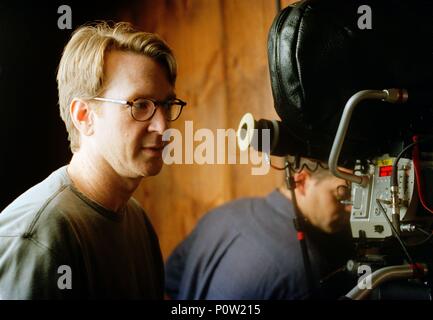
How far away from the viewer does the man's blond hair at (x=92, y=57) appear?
3.49ft

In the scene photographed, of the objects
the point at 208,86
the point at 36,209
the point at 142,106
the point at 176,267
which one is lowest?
the point at 176,267

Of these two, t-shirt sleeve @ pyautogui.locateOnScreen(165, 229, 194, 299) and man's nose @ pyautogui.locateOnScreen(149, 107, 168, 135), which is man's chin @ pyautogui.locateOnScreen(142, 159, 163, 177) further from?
t-shirt sleeve @ pyautogui.locateOnScreen(165, 229, 194, 299)

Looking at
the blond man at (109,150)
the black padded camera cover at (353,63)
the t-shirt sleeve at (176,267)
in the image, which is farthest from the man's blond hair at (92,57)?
the t-shirt sleeve at (176,267)

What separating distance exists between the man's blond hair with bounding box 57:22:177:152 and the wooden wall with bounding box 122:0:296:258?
369 millimetres

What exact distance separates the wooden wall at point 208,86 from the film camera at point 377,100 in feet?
→ 1.60

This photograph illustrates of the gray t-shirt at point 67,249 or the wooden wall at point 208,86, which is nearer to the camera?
the gray t-shirt at point 67,249

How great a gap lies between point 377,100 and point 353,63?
10cm

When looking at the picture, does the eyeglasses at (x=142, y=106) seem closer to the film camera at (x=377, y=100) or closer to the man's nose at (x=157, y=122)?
the man's nose at (x=157, y=122)

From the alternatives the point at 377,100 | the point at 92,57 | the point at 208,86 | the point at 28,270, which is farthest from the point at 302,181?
the point at 28,270

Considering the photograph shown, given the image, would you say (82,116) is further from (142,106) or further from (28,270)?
(28,270)

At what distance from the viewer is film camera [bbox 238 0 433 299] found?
0.97 meters

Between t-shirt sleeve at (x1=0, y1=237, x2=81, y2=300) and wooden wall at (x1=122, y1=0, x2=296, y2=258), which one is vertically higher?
wooden wall at (x1=122, y1=0, x2=296, y2=258)

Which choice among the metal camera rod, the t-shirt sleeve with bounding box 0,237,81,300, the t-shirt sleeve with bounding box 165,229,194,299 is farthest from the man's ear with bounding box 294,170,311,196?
the t-shirt sleeve with bounding box 0,237,81,300

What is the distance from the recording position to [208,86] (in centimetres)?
165
